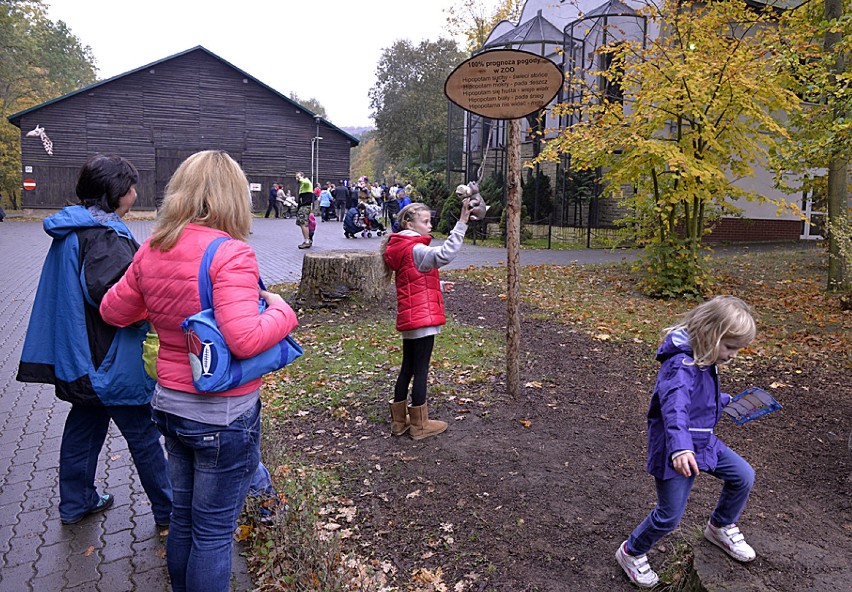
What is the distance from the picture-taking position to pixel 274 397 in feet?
19.7

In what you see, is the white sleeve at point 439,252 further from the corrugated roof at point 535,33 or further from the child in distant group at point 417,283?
the corrugated roof at point 535,33

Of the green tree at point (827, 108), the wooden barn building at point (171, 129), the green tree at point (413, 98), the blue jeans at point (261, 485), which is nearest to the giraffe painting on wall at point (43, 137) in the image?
the wooden barn building at point (171, 129)

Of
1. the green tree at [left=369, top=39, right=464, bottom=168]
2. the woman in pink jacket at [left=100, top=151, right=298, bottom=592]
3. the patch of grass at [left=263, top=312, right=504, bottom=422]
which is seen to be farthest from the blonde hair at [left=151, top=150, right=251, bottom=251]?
the green tree at [left=369, top=39, right=464, bottom=168]

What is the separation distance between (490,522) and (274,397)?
292 cm

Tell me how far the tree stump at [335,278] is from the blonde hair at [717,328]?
6375mm

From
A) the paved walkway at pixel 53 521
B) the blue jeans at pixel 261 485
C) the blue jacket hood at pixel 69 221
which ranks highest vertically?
the blue jacket hood at pixel 69 221

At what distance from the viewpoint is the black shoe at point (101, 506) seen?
376cm

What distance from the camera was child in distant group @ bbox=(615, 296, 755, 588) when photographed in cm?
281

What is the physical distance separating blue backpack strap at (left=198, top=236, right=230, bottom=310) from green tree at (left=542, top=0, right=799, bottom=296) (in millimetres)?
8061

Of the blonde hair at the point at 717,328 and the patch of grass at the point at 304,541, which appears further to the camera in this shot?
the patch of grass at the point at 304,541

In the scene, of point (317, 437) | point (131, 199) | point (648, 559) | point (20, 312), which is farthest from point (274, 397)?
point (20, 312)

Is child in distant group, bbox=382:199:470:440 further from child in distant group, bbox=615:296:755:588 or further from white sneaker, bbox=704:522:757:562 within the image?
white sneaker, bbox=704:522:757:562

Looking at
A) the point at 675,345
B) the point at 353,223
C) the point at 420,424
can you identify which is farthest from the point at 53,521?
the point at 353,223

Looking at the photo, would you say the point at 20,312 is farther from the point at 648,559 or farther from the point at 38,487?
the point at 648,559
